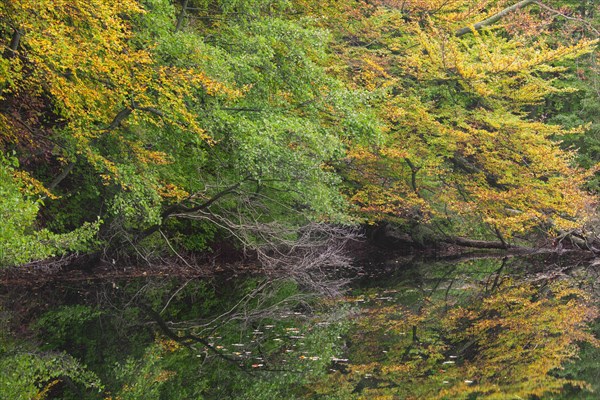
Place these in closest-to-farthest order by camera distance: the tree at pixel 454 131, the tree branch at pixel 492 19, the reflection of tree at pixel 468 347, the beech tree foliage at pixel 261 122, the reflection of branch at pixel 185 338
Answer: the reflection of tree at pixel 468 347 < the reflection of branch at pixel 185 338 < the beech tree foliage at pixel 261 122 < the tree at pixel 454 131 < the tree branch at pixel 492 19

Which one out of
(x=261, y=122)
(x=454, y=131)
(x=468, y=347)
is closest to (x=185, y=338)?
(x=468, y=347)

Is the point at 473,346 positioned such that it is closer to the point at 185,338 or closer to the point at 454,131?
the point at 185,338

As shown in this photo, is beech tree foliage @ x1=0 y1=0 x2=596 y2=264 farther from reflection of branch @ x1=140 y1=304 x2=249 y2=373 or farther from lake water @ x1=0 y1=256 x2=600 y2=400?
reflection of branch @ x1=140 y1=304 x2=249 y2=373

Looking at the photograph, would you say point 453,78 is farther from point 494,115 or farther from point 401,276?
point 401,276

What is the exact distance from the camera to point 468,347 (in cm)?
923

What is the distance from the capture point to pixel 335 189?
57.3 feet

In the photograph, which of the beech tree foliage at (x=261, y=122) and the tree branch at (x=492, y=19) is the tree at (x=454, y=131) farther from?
the tree branch at (x=492, y=19)

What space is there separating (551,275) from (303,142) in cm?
700

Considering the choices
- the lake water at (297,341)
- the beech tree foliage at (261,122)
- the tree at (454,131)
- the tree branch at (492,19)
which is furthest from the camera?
the tree branch at (492,19)

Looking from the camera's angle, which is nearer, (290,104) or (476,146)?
(290,104)

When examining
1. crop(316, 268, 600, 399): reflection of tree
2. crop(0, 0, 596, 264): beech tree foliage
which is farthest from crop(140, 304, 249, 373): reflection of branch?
crop(0, 0, 596, 264): beech tree foliage

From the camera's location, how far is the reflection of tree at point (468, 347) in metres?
7.23

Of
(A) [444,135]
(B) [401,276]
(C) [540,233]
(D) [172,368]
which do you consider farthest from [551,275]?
(D) [172,368]

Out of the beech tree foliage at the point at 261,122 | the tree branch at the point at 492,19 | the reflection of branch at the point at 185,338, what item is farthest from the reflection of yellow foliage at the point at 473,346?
the tree branch at the point at 492,19
